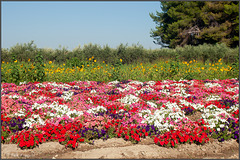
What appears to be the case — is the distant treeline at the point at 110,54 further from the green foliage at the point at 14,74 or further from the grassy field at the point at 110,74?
the green foliage at the point at 14,74

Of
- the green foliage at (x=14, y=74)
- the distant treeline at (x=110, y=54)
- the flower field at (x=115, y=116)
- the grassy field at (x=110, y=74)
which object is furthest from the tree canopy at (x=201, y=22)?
the green foliage at (x=14, y=74)

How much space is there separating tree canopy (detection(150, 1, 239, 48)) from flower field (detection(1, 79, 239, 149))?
24.5m

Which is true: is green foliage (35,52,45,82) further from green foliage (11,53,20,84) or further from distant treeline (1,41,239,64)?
distant treeline (1,41,239,64)

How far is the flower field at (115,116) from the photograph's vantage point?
5.43 m

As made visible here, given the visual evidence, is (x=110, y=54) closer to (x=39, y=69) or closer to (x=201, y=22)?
(x=39, y=69)

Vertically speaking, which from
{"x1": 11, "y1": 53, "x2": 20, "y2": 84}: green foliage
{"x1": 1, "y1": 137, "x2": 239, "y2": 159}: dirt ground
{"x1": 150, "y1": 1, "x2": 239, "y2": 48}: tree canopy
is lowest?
{"x1": 1, "y1": 137, "x2": 239, "y2": 159}: dirt ground

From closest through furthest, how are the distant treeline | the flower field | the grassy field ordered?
the flower field < the grassy field < the distant treeline

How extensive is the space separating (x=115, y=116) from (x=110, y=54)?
35.7ft

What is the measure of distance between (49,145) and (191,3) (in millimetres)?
32518

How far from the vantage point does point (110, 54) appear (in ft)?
55.9

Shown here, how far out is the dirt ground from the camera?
15.4ft

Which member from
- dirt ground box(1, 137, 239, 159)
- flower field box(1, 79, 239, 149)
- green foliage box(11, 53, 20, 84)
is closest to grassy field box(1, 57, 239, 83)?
green foliage box(11, 53, 20, 84)

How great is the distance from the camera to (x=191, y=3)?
107ft

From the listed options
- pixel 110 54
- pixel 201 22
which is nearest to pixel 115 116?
pixel 110 54
